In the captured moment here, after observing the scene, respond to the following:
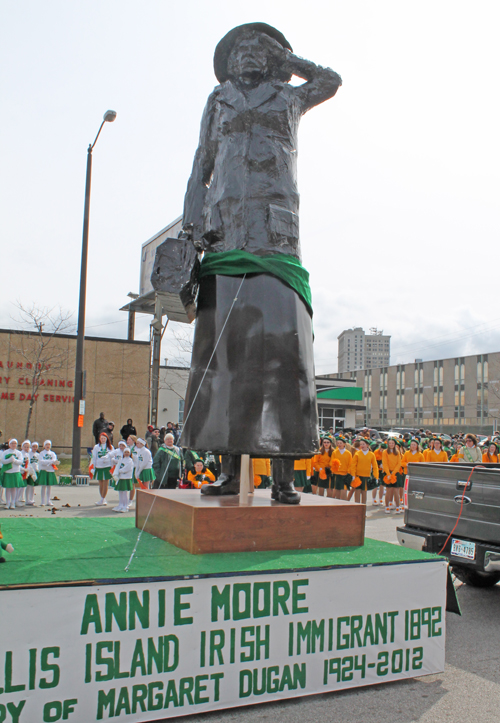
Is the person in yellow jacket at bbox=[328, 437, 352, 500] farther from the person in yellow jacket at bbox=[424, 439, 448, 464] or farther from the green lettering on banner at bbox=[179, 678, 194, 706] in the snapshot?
the green lettering on banner at bbox=[179, 678, 194, 706]

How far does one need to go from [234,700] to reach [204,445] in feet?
4.93

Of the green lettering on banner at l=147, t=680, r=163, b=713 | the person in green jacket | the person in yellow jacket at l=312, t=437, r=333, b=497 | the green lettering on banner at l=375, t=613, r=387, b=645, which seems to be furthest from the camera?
the person in yellow jacket at l=312, t=437, r=333, b=497

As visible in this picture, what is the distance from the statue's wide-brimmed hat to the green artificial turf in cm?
356

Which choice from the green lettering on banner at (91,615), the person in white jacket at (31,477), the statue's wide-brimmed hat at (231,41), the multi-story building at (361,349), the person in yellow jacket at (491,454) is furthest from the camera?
the multi-story building at (361,349)

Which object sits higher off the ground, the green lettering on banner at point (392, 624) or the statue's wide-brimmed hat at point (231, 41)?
the statue's wide-brimmed hat at point (231, 41)

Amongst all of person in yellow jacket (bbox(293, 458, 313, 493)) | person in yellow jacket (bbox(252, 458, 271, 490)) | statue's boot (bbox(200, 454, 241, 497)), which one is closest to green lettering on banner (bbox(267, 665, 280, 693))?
statue's boot (bbox(200, 454, 241, 497))

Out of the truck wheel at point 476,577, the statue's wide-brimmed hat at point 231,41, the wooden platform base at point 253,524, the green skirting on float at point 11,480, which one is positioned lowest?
the truck wheel at point 476,577

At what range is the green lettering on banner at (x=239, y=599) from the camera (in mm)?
3223

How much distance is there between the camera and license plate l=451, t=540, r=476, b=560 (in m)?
5.59

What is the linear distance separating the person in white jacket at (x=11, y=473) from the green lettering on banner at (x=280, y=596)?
9746 mm

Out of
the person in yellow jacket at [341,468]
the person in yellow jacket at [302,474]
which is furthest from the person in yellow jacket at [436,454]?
the person in yellow jacket at [302,474]

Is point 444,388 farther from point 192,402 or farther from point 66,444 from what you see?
point 192,402

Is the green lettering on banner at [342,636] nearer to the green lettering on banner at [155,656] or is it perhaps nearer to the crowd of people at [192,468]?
the green lettering on banner at [155,656]

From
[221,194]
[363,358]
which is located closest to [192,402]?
[221,194]
